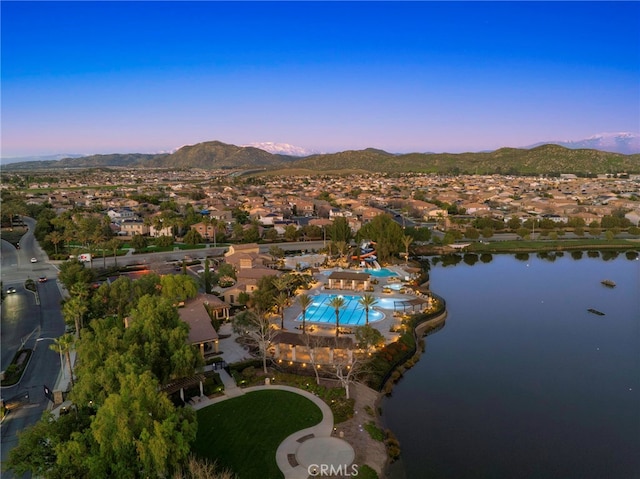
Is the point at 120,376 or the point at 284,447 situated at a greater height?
the point at 120,376

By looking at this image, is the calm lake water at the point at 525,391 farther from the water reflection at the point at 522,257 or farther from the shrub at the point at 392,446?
the water reflection at the point at 522,257

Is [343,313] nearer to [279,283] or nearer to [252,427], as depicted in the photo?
[279,283]

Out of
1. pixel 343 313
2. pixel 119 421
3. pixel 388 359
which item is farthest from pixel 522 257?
pixel 119 421

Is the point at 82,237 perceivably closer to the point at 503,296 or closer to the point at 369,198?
the point at 503,296

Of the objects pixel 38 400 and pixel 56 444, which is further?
pixel 38 400

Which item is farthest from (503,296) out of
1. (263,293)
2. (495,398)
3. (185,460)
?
(185,460)

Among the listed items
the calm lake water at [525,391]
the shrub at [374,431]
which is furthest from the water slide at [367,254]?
the shrub at [374,431]
